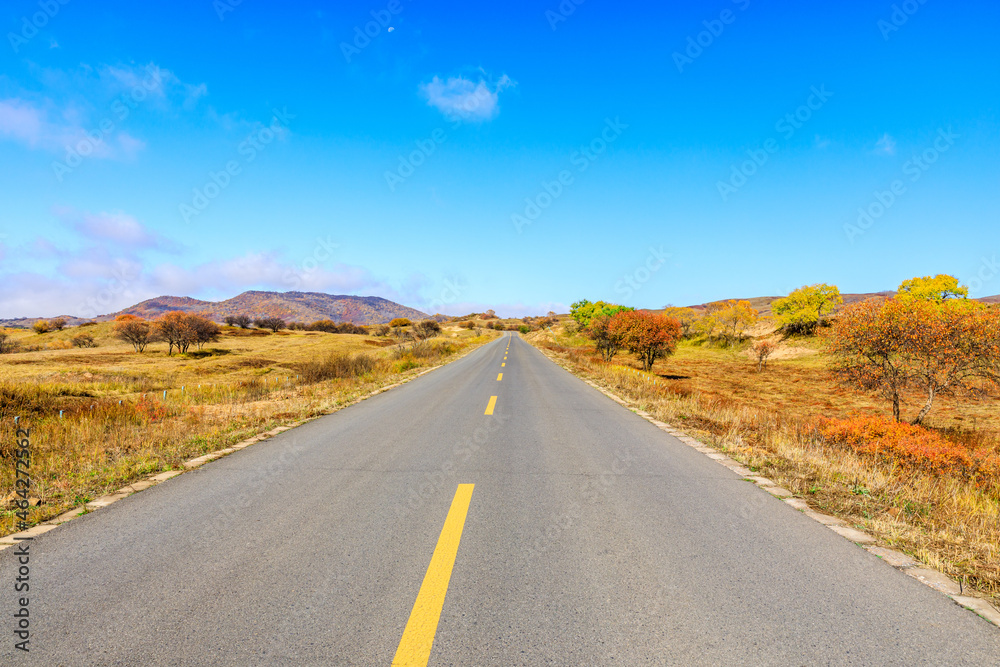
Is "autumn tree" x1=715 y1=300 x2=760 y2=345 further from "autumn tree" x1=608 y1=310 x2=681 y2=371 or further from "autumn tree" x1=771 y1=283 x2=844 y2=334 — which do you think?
"autumn tree" x1=608 y1=310 x2=681 y2=371

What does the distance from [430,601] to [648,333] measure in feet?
86.3

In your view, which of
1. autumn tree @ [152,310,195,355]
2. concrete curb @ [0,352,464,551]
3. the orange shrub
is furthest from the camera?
autumn tree @ [152,310,195,355]

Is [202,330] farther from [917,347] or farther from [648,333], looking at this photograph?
[917,347]

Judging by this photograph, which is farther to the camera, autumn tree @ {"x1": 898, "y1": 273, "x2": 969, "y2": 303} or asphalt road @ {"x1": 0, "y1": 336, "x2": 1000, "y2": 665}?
autumn tree @ {"x1": 898, "y1": 273, "x2": 969, "y2": 303}

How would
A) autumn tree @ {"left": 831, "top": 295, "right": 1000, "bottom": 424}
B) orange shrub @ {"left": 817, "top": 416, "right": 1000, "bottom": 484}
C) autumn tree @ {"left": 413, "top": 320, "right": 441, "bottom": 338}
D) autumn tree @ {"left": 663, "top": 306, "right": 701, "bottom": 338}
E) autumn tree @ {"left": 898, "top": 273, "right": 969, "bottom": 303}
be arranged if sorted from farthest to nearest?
1. autumn tree @ {"left": 413, "top": 320, "right": 441, "bottom": 338}
2. autumn tree @ {"left": 663, "top": 306, "right": 701, "bottom": 338}
3. autumn tree @ {"left": 898, "top": 273, "right": 969, "bottom": 303}
4. autumn tree @ {"left": 831, "top": 295, "right": 1000, "bottom": 424}
5. orange shrub @ {"left": 817, "top": 416, "right": 1000, "bottom": 484}

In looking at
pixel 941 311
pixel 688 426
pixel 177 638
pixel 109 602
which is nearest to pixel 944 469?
pixel 688 426

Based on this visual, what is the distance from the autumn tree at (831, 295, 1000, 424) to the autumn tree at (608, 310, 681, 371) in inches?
553

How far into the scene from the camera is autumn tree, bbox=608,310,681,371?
26.8 m

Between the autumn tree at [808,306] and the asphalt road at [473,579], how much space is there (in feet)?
167

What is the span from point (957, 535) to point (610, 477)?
330 centimetres

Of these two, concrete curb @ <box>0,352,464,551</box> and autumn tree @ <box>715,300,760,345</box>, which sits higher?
autumn tree @ <box>715,300,760,345</box>

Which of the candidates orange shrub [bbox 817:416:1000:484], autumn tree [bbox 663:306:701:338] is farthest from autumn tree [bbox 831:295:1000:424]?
autumn tree [bbox 663:306:701:338]

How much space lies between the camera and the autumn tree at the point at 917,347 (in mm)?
10453

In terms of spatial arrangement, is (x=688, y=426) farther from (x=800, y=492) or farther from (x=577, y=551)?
(x=577, y=551)
